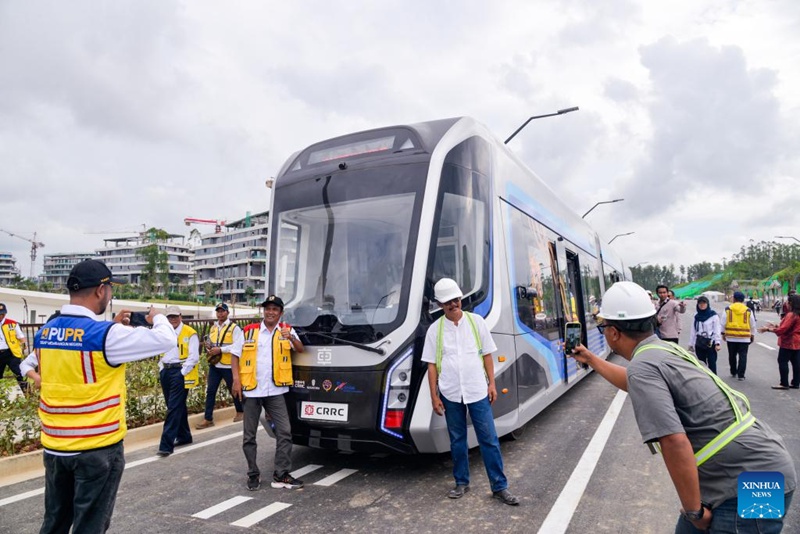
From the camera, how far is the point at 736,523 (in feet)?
6.22

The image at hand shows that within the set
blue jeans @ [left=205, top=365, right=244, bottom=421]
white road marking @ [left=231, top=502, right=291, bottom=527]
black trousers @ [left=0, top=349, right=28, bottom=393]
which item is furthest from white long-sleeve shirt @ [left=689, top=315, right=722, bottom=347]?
black trousers @ [left=0, top=349, right=28, bottom=393]

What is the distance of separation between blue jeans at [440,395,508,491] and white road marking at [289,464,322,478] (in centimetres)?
156

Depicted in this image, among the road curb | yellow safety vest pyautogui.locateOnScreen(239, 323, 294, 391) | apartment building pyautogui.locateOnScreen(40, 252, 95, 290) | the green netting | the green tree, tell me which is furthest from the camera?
apartment building pyautogui.locateOnScreen(40, 252, 95, 290)

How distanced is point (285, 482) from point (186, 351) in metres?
2.64

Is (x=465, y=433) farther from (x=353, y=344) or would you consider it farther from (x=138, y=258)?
(x=138, y=258)

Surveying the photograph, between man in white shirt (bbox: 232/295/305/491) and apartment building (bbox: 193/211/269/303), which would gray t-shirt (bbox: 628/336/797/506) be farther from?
apartment building (bbox: 193/211/269/303)

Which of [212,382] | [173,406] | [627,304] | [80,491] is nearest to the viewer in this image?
[627,304]

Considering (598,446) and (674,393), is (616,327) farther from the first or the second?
(598,446)

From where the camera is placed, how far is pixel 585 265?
10188 millimetres

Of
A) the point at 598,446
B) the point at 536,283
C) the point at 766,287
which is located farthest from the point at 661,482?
the point at 766,287

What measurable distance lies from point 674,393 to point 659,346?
211mm

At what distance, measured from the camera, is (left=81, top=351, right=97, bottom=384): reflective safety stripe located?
279 centimetres

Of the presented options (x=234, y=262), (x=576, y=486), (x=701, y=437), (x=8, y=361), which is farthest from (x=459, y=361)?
(x=234, y=262)

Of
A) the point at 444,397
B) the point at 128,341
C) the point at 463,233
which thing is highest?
the point at 463,233
